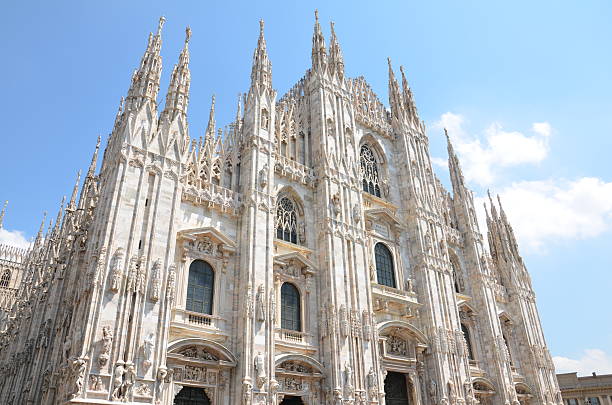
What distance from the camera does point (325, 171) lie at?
26.3 meters

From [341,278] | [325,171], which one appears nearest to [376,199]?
[325,171]

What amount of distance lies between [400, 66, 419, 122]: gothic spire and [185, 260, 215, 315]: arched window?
2270 cm

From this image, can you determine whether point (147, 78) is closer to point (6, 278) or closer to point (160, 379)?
point (160, 379)

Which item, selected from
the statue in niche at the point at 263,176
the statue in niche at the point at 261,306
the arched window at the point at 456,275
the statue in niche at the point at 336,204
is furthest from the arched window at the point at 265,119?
the arched window at the point at 456,275

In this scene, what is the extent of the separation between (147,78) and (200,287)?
998 cm

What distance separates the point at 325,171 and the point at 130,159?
445 inches

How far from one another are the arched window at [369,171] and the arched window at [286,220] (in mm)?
7015

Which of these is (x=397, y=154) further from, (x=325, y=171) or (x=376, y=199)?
(x=325, y=171)

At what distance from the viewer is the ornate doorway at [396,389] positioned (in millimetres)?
24188

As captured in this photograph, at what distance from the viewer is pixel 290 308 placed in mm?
22312

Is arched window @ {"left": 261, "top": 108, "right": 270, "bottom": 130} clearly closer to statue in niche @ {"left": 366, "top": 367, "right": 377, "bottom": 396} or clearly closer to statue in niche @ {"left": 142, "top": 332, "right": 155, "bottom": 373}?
statue in niche @ {"left": 142, "top": 332, "right": 155, "bottom": 373}

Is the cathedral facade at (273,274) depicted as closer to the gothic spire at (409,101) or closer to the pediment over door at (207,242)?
the pediment over door at (207,242)

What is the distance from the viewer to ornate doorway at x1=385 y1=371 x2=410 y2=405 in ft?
79.4

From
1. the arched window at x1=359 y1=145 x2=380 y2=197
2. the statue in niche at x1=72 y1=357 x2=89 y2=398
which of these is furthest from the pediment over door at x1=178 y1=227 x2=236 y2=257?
the arched window at x1=359 y1=145 x2=380 y2=197
